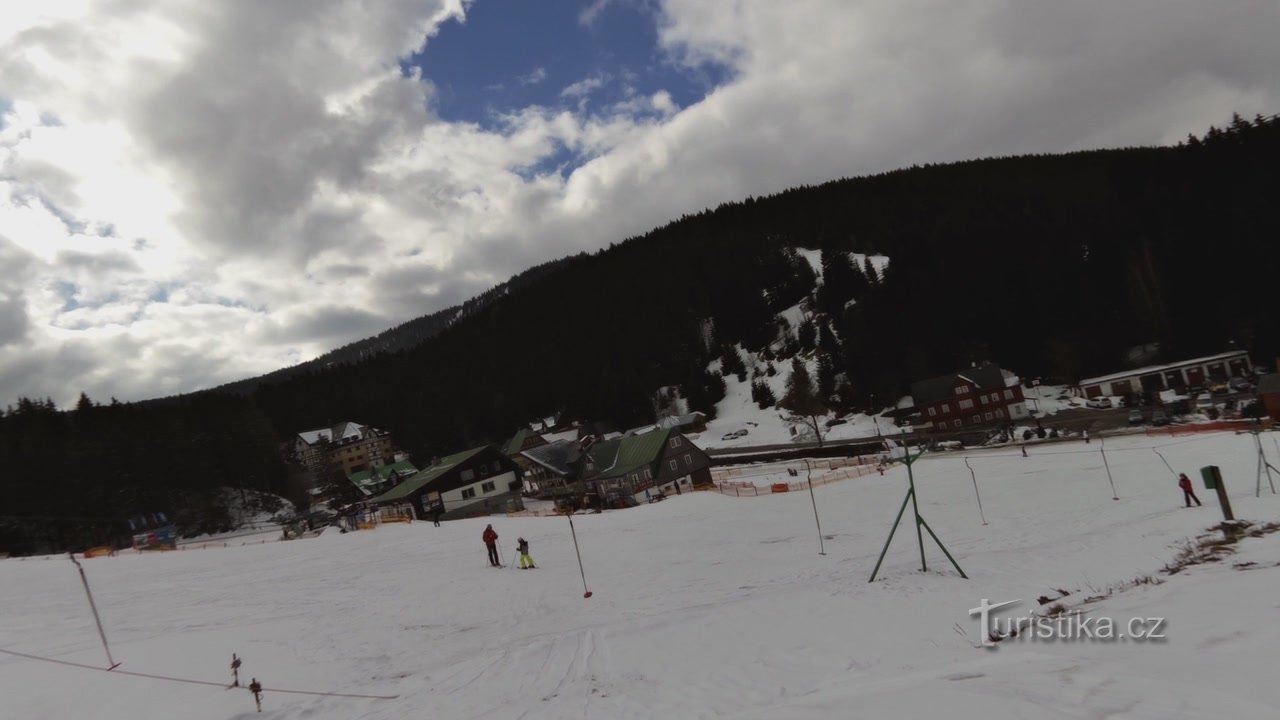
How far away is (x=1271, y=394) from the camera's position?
4072 cm

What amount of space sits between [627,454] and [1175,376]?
57770mm

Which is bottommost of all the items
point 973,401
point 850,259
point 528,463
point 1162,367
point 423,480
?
point 1162,367

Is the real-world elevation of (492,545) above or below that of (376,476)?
below

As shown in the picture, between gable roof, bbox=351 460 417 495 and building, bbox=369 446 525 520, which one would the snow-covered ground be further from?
gable roof, bbox=351 460 417 495

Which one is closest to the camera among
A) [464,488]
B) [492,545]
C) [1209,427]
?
[492,545]

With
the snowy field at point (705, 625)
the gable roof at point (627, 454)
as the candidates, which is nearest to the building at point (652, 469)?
the gable roof at point (627, 454)

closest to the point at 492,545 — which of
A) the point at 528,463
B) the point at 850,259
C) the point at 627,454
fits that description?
the point at 627,454

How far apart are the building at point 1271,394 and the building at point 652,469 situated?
4062 cm

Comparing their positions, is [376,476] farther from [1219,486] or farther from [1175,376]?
[1175,376]

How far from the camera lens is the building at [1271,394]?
4038 centimetres

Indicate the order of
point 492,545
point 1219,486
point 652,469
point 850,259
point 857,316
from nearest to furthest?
point 1219,486 < point 492,545 < point 652,469 < point 857,316 < point 850,259

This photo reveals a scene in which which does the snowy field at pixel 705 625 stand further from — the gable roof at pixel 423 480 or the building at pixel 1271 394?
the gable roof at pixel 423 480

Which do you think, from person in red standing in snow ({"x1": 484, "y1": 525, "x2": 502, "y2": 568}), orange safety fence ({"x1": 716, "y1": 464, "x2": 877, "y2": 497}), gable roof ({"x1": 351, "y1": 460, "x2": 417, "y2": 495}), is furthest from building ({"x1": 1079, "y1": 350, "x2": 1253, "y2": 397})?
gable roof ({"x1": 351, "y1": 460, "x2": 417, "y2": 495})

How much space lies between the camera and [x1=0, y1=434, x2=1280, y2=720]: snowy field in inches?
268
